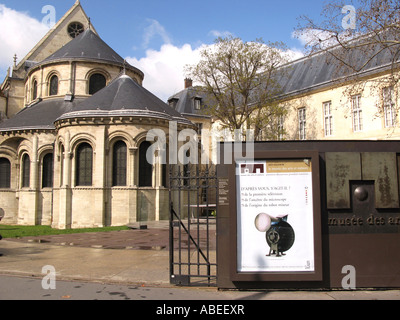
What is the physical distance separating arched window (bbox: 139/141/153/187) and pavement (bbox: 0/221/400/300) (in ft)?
25.8

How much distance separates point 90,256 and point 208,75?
2091cm

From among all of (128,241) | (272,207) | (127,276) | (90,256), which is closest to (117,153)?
(128,241)

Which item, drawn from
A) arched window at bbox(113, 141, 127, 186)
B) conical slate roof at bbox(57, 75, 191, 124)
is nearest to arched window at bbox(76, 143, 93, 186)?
arched window at bbox(113, 141, 127, 186)

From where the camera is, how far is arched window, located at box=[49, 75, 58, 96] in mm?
34062

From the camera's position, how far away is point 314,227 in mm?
7645

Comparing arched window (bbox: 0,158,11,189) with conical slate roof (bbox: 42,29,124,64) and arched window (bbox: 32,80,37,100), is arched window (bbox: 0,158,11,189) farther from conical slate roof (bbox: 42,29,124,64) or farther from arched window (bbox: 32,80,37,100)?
conical slate roof (bbox: 42,29,124,64)

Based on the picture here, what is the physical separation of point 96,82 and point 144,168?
12.6 metres

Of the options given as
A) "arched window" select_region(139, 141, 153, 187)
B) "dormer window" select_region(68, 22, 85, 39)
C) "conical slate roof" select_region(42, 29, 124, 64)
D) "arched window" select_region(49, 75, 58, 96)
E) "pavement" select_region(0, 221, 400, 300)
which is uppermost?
"dormer window" select_region(68, 22, 85, 39)

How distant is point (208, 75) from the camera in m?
30.2

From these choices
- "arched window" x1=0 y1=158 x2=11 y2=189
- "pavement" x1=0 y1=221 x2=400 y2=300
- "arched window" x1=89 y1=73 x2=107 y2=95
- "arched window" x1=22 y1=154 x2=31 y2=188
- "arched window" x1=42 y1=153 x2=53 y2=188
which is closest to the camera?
"pavement" x1=0 y1=221 x2=400 y2=300

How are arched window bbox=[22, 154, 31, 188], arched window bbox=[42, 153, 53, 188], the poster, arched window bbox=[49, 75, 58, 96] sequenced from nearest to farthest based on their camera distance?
the poster, arched window bbox=[42, 153, 53, 188], arched window bbox=[22, 154, 31, 188], arched window bbox=[49, 75, 58, 96]

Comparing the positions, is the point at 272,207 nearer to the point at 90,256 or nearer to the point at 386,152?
the point at 386,152

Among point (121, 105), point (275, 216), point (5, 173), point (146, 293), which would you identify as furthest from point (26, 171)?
point (275, 216)

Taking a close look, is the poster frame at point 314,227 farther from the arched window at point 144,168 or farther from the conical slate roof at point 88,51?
the conical slate roof at point 88,51
